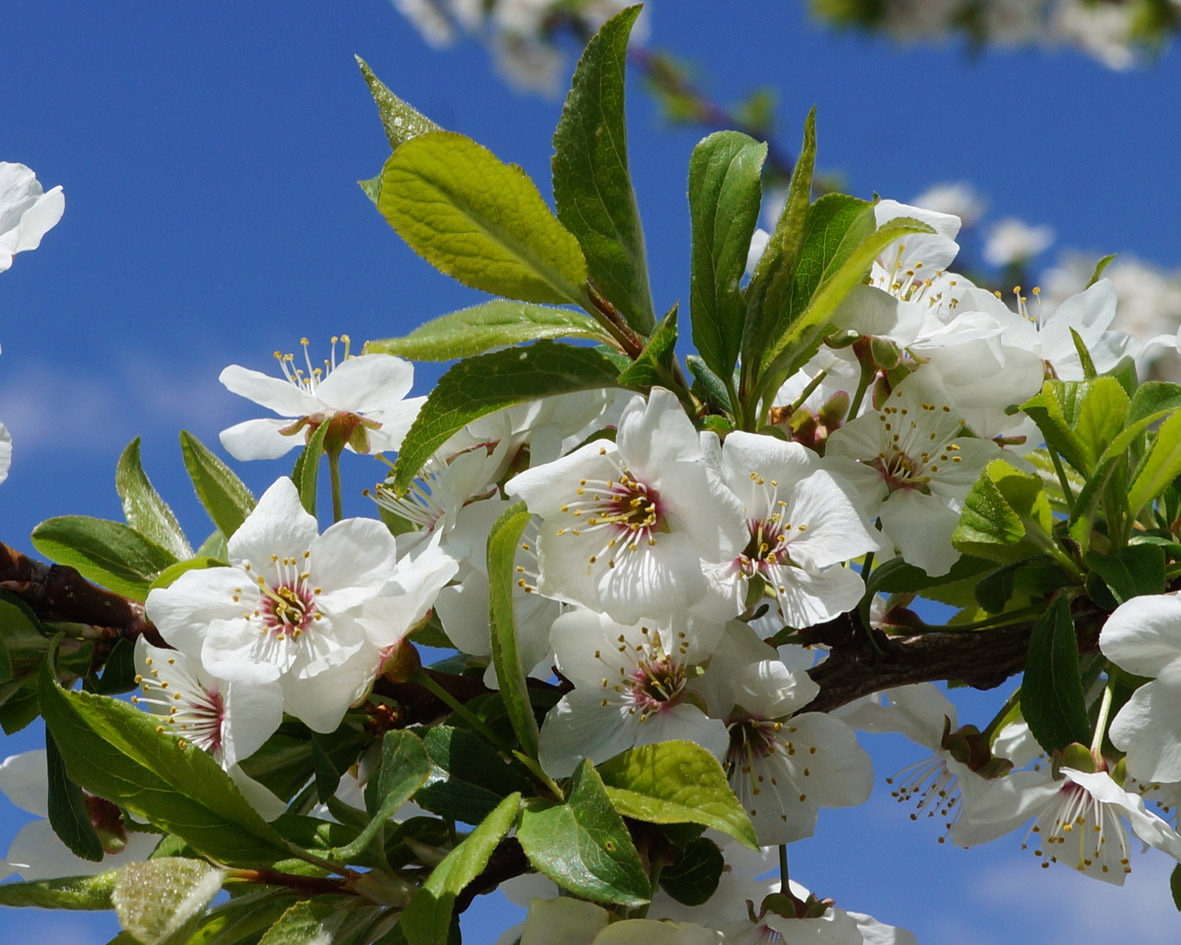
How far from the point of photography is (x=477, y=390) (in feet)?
3.14

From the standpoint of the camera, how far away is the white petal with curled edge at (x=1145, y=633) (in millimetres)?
888

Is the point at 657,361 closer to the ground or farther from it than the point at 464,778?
farther from it

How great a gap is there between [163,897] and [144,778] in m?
0.12

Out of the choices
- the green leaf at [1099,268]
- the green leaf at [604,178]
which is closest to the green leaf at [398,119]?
the green leaf at [604,178]

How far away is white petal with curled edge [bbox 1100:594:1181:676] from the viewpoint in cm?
89

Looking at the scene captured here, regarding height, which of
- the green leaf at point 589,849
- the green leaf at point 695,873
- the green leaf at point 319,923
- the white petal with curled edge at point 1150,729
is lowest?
the green leaf at point 695,873

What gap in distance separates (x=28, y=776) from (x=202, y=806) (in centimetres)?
37

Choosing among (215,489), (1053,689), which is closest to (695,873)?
(1053,689)

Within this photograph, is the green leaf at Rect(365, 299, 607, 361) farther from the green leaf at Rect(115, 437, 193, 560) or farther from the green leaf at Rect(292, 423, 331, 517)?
the green leaf at Rect(115, 437, 193, 560)

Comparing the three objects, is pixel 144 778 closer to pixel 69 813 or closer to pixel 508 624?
pixel 69 813

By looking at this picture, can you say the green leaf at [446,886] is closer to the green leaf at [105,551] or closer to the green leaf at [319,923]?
the green leaf at [319,923]

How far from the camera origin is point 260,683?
0.89 m

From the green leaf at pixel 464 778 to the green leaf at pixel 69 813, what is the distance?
32cm

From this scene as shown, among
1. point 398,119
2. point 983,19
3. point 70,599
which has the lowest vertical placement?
point 70,599
